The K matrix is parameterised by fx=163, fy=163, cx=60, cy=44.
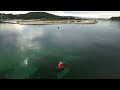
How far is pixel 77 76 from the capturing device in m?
10.2

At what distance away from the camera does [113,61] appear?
13531mm
